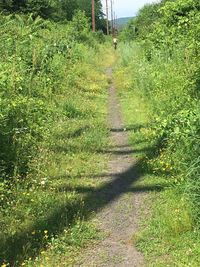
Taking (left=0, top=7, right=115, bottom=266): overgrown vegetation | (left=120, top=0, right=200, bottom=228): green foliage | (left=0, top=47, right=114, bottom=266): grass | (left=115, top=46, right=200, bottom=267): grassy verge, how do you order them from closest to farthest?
(left=115, top=46, right=200, bottom=267): grassy verge < (left=0, top=47, right=114, bottom=266): grass < (left=0, top=7, right=115, bottom=266): overgrown vegetation < (left=120, top=0, right=200, bottom=228): green foliage

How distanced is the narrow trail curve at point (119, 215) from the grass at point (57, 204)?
6.0 inches

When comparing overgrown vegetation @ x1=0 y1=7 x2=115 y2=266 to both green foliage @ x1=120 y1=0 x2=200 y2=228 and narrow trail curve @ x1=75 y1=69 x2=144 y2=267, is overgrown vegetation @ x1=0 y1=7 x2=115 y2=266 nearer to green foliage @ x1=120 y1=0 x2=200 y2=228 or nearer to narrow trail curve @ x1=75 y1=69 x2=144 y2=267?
narrow trail curve @ x1=75 y1=69 x2=144 y2=267

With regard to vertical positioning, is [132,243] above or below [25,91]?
below

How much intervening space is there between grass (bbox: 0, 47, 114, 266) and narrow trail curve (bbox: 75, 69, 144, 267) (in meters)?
0.15

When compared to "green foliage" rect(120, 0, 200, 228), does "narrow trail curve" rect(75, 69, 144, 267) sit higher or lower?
lower

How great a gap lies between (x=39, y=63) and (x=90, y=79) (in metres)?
5.86

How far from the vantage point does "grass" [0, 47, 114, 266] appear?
191 inches

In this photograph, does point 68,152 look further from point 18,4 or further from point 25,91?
point 18,4

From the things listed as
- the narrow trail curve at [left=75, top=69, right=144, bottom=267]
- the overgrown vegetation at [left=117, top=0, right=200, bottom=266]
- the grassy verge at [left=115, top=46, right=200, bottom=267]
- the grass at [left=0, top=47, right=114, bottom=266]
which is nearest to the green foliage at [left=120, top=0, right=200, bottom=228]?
the overgrown vegetation at [left=117, top=0, right=200, bottom=266]

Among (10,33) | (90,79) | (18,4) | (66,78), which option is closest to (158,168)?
(10,33)

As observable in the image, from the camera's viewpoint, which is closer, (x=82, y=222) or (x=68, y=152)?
(x=82, y=222)

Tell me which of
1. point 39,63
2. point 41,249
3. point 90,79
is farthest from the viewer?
point 90,79

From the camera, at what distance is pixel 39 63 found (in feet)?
43.7

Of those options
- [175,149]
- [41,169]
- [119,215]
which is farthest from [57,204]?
[175,149]
